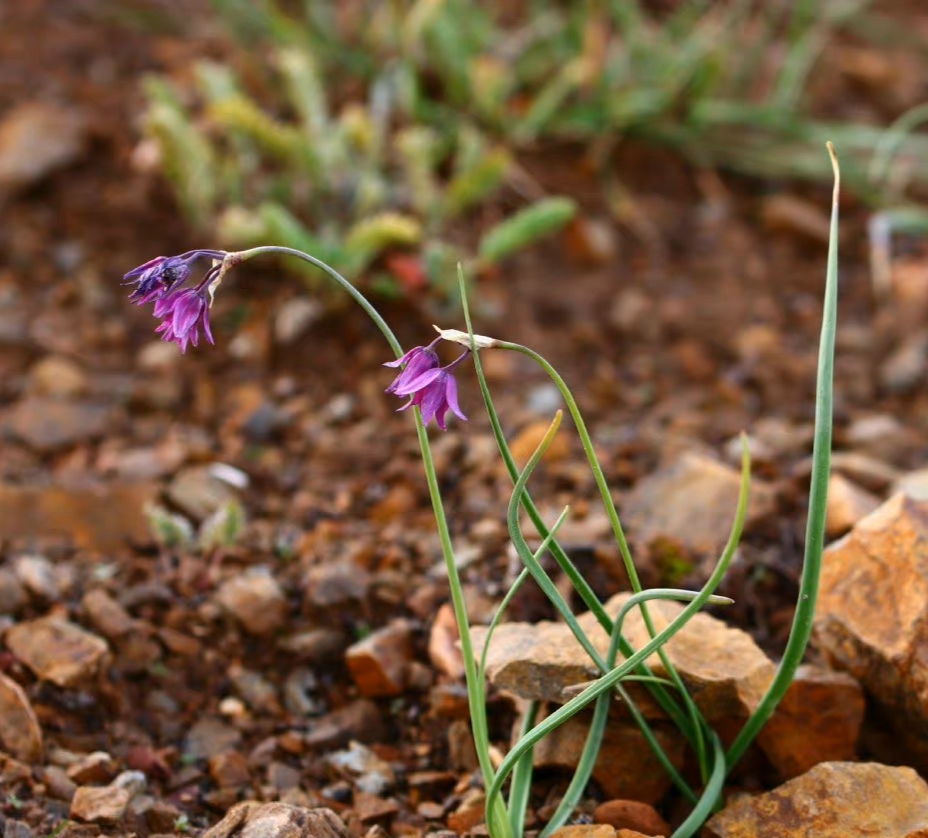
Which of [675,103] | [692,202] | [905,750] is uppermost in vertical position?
[675,103]

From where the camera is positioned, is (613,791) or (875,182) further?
(875,182)

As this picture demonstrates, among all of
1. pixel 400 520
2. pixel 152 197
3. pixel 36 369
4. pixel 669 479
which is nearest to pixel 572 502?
pixel 669 479

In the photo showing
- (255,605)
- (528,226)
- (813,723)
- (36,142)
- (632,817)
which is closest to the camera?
(632,817)

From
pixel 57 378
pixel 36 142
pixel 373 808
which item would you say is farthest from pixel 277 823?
pixel 36 142

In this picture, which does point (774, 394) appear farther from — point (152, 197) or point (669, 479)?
point (152, 197)

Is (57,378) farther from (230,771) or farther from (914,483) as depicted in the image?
(914,483)

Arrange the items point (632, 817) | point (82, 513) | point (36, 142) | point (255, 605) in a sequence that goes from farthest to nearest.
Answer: point (36, 142) < point (82, 513) < point (255, 605) < point (632, 817)
